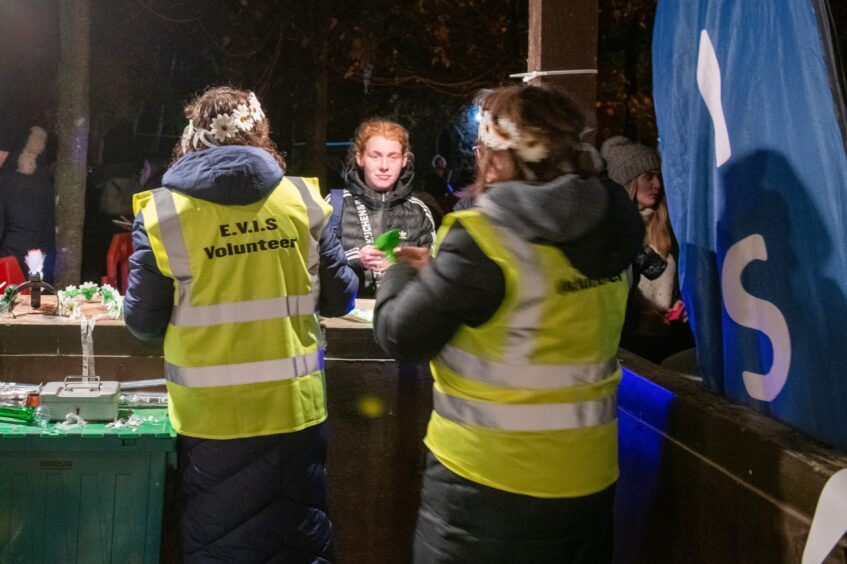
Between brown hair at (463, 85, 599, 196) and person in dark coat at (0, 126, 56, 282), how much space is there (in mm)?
8031

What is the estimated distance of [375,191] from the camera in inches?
211

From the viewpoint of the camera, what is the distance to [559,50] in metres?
4.08

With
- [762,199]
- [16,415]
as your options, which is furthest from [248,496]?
[762,199]

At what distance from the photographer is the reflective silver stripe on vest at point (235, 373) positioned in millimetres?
3467

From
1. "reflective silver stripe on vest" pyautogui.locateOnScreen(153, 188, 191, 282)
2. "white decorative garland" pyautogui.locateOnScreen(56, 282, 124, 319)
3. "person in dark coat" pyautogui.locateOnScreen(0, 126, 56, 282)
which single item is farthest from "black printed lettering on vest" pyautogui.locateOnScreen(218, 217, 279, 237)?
"person in dark coat" pyautogui.locateOnScreen(0, 126, 56, 282)

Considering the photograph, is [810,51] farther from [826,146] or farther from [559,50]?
[559,50]

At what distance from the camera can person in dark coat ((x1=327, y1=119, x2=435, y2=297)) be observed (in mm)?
5332

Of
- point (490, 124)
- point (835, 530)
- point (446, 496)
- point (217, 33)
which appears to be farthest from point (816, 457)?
point (217, 33)

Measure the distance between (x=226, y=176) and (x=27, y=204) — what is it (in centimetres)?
701

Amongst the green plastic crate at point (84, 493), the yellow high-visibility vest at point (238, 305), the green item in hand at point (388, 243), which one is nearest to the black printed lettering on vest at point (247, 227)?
the yellow high-visibility vest at point (238, 305)

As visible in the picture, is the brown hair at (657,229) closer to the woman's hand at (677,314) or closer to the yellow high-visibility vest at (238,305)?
the woman's hand at (677,314)

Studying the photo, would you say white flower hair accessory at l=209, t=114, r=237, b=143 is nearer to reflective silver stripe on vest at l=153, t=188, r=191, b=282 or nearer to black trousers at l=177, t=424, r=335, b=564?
reflective silver stripe on vest at l=153, t=188, r=191, b=282

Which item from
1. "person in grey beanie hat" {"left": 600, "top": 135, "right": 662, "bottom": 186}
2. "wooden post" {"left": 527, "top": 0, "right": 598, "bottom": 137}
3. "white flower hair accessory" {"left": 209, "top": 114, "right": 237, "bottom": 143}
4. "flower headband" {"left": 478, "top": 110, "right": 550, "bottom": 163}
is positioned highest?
"wooden post" {"left": 527, "top": 0, "right": 598, "bottom": 137}

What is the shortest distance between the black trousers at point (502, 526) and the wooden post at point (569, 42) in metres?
1.97
